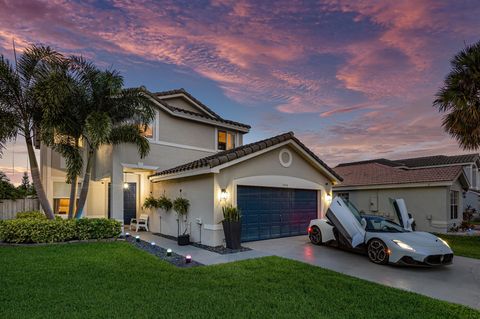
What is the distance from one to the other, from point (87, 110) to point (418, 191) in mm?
17741

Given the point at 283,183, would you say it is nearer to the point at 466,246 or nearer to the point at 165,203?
the point at 165,203

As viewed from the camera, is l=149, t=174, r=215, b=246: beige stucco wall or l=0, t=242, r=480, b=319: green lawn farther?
l=149, t=174, r=215, b=246: beige stucco wall

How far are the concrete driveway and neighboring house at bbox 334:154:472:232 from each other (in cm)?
679

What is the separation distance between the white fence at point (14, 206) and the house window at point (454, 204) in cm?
2263

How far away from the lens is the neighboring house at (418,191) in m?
16.0

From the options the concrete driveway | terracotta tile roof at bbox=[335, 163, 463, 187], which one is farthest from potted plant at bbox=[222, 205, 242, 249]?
terracotta tile roof at bbox=[335, 163, 463, 187]

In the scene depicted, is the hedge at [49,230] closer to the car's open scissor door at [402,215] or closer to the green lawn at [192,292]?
the green lawn at [192,292]

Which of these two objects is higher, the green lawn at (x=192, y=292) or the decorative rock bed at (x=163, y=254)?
the green lawn at (x=192, y=292)

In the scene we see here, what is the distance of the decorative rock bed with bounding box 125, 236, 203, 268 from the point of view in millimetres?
7974

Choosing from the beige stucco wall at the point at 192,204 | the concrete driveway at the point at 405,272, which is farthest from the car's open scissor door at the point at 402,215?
the beige stucco wall at the point at 192,204

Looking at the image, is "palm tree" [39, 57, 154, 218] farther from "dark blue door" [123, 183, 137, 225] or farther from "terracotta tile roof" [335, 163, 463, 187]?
"terracotta tile roof" [335, 163, 463, 187]

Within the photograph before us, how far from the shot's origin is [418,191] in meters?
16.9

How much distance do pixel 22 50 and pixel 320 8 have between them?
10.9 metres

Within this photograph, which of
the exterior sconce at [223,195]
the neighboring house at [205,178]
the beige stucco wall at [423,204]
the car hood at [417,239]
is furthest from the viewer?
the beige stucco wall at [423,204]
